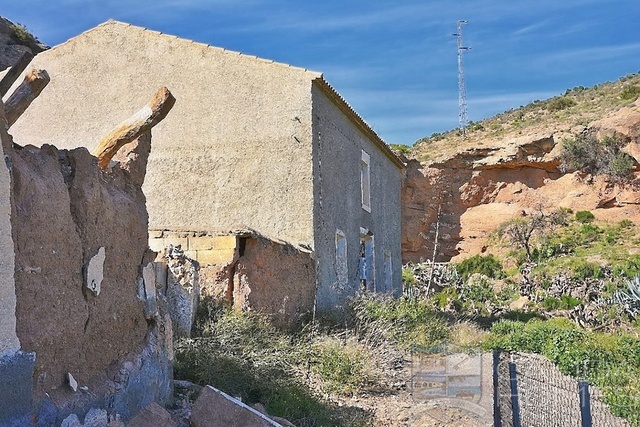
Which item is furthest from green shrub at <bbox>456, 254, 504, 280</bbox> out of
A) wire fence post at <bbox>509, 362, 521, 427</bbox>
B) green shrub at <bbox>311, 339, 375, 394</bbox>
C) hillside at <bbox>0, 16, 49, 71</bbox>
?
wire fence post at <bbox>509, 362, 521, 427</bbox>

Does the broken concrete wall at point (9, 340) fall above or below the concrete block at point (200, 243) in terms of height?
below

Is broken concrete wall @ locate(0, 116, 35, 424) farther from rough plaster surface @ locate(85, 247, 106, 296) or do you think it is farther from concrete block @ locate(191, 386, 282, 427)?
concrete block @ locate(191, 386, 282, 427)

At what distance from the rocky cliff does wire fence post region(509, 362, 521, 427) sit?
93.6 feet

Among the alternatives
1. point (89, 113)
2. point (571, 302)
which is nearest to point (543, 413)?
point (89, 113)

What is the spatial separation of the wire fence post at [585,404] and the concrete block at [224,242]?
565 centimetres

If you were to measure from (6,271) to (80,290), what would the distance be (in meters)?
0.98

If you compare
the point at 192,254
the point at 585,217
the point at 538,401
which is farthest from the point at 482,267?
the point at 538,401

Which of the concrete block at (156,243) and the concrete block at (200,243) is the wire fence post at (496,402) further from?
the concrete block at (156,243)

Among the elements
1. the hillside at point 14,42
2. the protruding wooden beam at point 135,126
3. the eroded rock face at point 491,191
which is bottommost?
the protruding wooden beam at point 135,126

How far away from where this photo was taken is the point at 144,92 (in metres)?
15.6

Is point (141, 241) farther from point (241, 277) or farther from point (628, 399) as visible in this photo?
point (628, 399)

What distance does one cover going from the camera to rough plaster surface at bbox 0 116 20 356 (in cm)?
415

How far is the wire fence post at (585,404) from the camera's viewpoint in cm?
841

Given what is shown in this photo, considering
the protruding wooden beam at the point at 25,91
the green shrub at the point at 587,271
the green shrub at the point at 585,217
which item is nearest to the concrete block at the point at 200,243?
the protruding wooden beam at the point at 25,91
